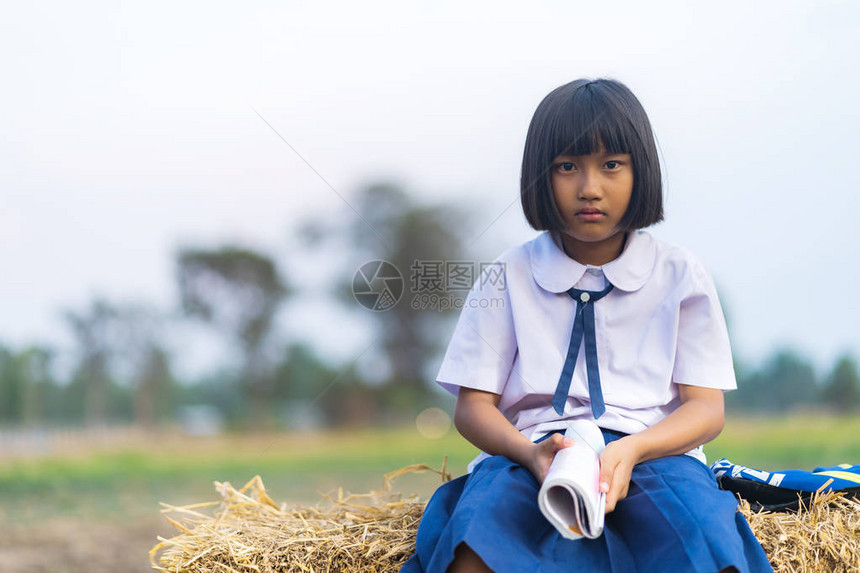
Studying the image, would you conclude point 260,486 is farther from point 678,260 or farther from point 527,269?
point 678,260

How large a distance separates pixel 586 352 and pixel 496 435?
10.7 inches

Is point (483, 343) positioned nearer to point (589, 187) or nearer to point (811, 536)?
point (589, 187)

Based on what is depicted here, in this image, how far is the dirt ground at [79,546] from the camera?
3545mm

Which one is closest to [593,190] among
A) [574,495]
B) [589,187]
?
[589,187]

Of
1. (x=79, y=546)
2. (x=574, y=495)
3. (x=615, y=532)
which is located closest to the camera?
(x=574, y=495)

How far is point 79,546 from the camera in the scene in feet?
12.9

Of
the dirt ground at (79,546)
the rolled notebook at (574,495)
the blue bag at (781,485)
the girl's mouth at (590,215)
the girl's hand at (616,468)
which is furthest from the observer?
the dirt ground at (79,546)

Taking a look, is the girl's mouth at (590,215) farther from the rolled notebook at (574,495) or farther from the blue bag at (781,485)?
the blue bag at (781,485)

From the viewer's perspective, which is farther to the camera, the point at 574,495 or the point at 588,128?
the point at 588,128

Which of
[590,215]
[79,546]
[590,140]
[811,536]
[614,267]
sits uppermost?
[590,140]

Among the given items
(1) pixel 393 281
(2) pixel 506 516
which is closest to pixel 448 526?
(2) pixel 506 516

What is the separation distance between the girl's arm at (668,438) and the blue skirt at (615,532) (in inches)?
1.8

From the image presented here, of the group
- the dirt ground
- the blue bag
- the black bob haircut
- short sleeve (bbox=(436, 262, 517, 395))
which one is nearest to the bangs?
the black bob haircut

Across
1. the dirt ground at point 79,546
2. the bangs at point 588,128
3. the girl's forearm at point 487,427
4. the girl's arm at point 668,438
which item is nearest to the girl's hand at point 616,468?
the girl's arm at point 668,438
